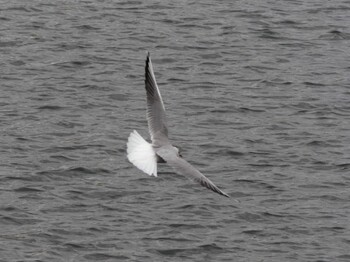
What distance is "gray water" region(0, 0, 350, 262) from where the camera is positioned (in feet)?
55.9

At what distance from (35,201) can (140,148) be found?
352 cm

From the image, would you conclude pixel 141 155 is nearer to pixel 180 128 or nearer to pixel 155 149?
pixel 155 149

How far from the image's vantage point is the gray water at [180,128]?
17.0 metres

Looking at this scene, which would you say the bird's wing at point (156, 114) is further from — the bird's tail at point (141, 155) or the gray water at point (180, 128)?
the gray water at point (180, 128)

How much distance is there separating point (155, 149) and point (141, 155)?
1.83 ft

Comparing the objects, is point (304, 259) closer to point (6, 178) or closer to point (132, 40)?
point (6, 178)

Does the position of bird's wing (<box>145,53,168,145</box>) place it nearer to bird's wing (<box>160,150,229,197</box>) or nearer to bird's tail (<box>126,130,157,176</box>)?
bird's tail (<box>126,130,157,176</box>)

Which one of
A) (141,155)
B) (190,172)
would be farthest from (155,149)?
(190,172)

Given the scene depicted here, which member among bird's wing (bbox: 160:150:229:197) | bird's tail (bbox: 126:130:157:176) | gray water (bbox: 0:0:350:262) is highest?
bird's tail (bbox: 126:130:157:176)

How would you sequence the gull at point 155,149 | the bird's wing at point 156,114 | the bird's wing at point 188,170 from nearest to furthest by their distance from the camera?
the bird's wing at point 188,170, the gull at point 155,149, the bird's wing at point 156,114

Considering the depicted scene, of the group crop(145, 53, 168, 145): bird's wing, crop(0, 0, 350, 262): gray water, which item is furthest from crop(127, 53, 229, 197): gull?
crop(0, 0, 350, 262): gray water

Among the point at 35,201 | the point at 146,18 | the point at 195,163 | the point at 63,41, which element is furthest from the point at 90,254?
the point at 146,18

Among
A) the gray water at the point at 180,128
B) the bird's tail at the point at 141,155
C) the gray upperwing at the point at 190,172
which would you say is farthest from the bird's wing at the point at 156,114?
the gray water at the point at 180,128

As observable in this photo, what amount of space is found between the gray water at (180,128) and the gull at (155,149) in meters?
1.73
